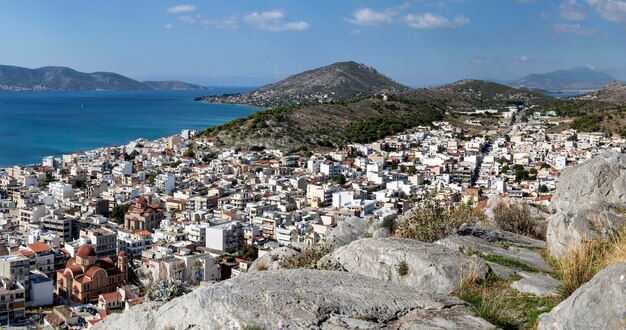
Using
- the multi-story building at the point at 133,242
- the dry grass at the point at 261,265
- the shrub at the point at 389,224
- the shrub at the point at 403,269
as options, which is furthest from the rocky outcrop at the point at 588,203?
the multi-story building at the point at 133,242

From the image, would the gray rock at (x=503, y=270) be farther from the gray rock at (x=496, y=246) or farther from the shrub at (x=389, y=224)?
the shrub at (x=389, y=224)

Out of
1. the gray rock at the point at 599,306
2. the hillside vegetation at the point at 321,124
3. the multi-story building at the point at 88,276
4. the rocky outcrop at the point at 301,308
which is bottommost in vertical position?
the multi-story building at the point at 88,276

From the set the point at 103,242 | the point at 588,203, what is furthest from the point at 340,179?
the point at 588,203

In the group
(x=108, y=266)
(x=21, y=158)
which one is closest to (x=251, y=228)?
(x=108, y=266)

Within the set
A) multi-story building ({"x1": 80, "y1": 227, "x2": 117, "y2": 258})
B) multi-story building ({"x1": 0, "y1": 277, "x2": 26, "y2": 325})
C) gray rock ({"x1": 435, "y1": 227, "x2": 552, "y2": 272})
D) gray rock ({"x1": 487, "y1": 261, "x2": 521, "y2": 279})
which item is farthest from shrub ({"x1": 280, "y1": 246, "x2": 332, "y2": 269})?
multi-story building ({"x1": 80, "y1": 227, "x2": 117, "y2": 258})

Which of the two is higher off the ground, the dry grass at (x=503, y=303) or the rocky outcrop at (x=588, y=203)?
the rocky outcrop at (x=588, y=203)

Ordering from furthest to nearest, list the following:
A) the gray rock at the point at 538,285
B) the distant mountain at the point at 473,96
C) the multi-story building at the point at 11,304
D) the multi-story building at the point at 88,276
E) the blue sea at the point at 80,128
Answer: the distant mountain at the point at 473,96 < the blue sea at the point at 80,128 < the multi-story building at the point at 88,276 < the multi-story building at the point at 11,304 < the gray rock at the point at 538,285
